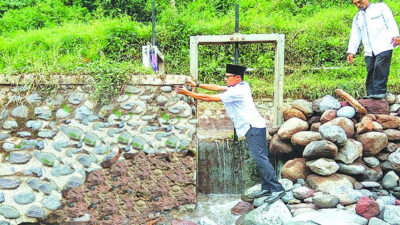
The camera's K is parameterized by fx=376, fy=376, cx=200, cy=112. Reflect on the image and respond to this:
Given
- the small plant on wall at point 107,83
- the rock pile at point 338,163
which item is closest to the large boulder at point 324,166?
the rock pile at point 338,163

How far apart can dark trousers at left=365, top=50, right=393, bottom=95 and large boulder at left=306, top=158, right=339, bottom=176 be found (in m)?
1.47

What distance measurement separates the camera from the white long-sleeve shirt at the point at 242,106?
4500 millimetres

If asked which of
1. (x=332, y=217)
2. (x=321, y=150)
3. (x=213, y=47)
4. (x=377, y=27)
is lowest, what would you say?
(x=332, y=217)

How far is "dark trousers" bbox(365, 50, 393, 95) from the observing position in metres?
5.34

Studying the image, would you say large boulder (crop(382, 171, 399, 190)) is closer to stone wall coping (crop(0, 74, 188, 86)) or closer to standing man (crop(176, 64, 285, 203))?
standing man (crop(176, 64, 285, 203))

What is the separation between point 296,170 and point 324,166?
17.6 inches

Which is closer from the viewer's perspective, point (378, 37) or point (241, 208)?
point (241, 208)

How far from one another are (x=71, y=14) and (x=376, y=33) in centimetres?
834

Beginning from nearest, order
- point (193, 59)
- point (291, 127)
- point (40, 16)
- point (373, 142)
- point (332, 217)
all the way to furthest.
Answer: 1. point (332, 217)
2. point (373, 142)
3. point (291, 127)
4. point (193, 59)
5. point (40, 16)

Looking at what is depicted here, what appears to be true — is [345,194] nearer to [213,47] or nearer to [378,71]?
[378,71]

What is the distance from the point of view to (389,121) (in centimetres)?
534

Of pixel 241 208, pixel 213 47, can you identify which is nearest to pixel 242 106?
pixel 241 208

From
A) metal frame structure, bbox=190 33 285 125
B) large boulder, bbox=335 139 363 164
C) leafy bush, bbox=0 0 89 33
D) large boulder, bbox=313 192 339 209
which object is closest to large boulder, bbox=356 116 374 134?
large boulder, bbox=335 139 363 164

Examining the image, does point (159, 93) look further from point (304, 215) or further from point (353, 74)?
point (353, 74)
